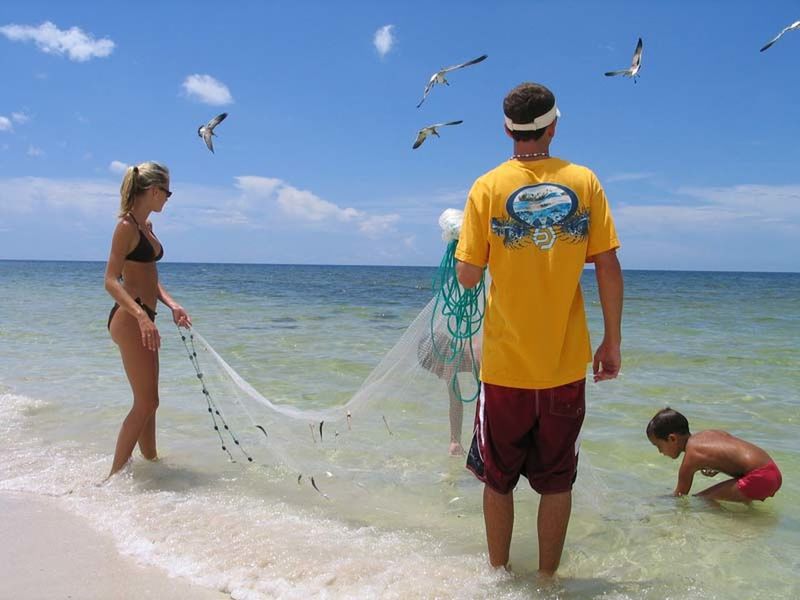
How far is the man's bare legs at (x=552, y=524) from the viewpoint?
8.54 feet

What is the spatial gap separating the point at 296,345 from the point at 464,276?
8.45m

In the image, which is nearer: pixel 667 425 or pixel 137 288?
pixel 137 288

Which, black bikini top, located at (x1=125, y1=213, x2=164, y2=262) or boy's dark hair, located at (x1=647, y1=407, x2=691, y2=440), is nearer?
black bikini top, located at (x1=125, y1=213, x2=164, y2=262)

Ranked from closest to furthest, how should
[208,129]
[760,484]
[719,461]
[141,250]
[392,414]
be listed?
[141,250], [760,484], [719,461], [392,414], [208,129]

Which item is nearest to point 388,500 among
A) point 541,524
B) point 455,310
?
point 455,310

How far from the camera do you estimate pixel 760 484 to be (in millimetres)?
3873

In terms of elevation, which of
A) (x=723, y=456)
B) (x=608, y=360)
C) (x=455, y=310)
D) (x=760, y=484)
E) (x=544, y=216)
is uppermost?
(x=544, y=216)

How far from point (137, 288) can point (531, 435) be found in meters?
2.45

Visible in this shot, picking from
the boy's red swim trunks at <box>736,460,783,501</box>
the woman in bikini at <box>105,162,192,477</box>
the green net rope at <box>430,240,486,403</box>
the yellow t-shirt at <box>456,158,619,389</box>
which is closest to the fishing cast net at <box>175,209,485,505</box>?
the green net rope at <box>430,240,486,403</box>

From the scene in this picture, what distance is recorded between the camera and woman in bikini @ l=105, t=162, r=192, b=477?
11.9 feet

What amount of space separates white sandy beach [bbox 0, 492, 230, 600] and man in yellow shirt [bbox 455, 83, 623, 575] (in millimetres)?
1357

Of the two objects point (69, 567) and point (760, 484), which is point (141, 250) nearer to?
point (69, 567)

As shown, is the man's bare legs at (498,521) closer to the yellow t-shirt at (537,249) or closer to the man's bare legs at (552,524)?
the man's bare legs at (552,524)

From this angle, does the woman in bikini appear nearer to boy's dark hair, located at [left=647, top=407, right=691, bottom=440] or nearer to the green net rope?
the green net rope
